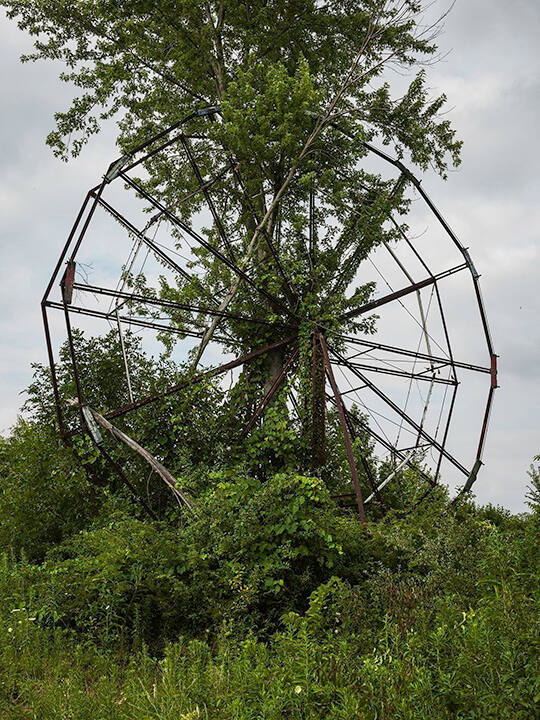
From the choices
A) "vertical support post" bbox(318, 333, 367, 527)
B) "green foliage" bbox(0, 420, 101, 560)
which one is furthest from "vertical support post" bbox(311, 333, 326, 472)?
"green foliage" bbox(0, 420, 101, 560)

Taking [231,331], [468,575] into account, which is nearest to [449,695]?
[468,575]

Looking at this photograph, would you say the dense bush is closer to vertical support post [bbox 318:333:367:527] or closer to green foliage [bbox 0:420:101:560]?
green foliage [bbox 0:420:101:560]

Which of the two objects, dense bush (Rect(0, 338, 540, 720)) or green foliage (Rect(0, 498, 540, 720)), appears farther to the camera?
dense bush (Rect(0, 338, 540, 720))

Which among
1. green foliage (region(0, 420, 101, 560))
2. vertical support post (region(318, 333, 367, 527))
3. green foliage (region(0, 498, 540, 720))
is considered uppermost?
vertical support post (region(318, 333, 367, 527))

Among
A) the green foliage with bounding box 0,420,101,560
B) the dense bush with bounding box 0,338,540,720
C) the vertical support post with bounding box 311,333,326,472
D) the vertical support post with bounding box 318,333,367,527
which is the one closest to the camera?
the dense bush with bounding box 0,338,540,720

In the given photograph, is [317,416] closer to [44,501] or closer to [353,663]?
[44,501]

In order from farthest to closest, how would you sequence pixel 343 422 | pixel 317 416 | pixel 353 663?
pixel 317 416, pixel 343 422, pixel 353 663

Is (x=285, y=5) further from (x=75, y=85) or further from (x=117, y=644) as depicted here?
(x=117, y=644)

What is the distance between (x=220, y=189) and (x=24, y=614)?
11.3 meters

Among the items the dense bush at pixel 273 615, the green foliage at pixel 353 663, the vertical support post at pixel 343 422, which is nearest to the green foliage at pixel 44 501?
the dense bush at pixel 273 615

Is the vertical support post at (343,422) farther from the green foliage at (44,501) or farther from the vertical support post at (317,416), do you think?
the green foliage at (44,501)

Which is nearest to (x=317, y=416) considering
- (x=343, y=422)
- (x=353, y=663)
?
(x=343, y=422)

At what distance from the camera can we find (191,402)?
12242mm

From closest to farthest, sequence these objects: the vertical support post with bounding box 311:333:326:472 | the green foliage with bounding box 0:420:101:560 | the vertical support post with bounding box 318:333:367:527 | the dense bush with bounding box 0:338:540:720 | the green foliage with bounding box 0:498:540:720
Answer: the green foliage with bounding box 0:498:540:720 → the dense bush with bounding box 0:338:540:720 → the vertical support post with bounding box 318:333:367:527 → the vertical support post with bounding box 311:333:326:472 → the green foliage with bounding box 0:420:101:560
